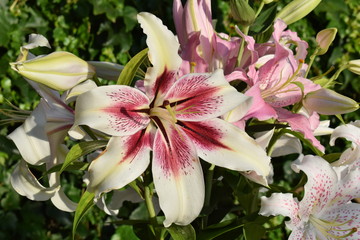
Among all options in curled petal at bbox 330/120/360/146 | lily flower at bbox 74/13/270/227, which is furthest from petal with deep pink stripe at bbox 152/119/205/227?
curled petal at bbox 330/120/360/146

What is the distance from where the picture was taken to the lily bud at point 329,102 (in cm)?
69

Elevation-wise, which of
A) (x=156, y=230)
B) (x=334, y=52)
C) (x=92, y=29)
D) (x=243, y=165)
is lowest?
(x=334, y=52)

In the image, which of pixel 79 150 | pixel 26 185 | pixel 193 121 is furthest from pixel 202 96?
pixel 26 185

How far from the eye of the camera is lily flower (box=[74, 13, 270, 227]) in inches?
24.6

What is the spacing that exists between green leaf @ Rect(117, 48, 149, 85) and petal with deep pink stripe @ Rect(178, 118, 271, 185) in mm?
92

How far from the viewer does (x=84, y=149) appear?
0.66 m

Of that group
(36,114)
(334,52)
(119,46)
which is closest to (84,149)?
(36,114)

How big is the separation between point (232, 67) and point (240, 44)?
0.03 meters

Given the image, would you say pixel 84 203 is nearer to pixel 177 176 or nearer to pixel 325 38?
pixel 177 176

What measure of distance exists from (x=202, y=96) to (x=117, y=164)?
0.13 metres

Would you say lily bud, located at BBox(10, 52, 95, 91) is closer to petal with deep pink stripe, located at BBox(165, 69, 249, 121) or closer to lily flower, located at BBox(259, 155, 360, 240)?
petal with deep pink stripe, located at BBox(165, 69, 249, 121)

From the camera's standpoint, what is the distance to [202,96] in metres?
0.67

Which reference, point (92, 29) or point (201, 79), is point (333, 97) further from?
point (92, 29)

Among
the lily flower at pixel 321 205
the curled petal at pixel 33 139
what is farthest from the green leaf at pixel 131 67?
the lily flower at pixel 321 205
